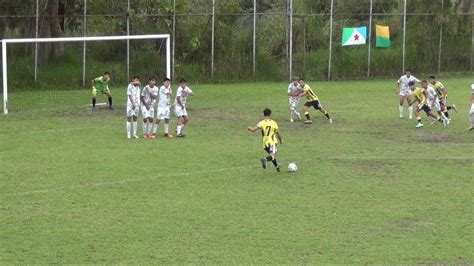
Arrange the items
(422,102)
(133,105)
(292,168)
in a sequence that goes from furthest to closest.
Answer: (422,102) → (133,105) → (292,168)

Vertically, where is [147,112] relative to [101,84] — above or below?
below

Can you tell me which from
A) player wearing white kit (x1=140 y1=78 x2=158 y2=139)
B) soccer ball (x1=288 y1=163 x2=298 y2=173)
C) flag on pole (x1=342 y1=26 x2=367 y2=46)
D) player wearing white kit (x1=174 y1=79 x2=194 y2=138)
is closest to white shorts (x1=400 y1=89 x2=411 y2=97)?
player wearing white kit (x1=174 y1=79 x2=194 y2=138)

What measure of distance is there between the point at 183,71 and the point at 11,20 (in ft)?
29.3

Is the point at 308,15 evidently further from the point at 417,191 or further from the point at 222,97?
the point at 417,191

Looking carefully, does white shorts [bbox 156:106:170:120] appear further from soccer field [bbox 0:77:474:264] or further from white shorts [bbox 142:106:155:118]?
soccer field [bbox 0:77:474:264]

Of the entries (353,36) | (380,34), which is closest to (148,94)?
(353,36)

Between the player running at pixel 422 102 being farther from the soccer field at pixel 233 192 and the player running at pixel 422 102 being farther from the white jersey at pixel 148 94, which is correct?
the white jersey at pixel 148 94

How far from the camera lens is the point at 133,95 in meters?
31.2

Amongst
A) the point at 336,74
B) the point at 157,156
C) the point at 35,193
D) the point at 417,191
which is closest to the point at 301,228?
the point at 417,191

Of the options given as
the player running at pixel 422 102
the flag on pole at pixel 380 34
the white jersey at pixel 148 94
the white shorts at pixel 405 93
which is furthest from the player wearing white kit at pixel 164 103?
the flag on pole at pixel 380 34

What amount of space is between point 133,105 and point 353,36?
2528cm

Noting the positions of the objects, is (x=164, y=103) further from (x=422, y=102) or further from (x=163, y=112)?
(x=422, y=102)

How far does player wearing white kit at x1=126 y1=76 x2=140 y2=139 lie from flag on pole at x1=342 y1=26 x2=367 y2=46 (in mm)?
24337

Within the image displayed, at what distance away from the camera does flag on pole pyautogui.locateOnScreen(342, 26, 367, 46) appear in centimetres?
5381
